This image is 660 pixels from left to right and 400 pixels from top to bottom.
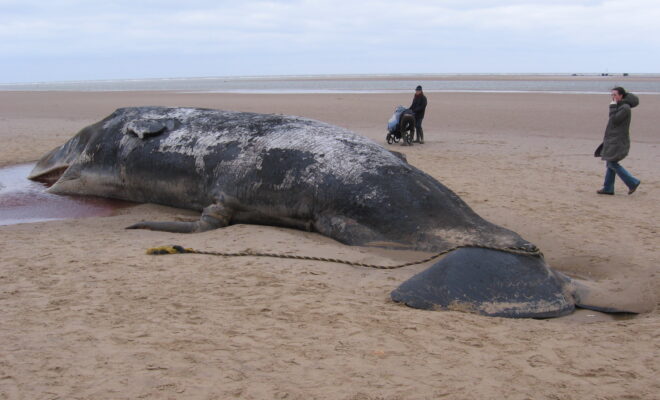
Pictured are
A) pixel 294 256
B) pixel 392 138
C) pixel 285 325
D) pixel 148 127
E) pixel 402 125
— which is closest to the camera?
pixel 285 325

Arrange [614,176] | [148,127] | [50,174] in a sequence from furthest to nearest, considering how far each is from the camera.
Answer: [50,174], [614,176], [148,127]

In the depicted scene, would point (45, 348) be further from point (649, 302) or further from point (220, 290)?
point (649, 302)

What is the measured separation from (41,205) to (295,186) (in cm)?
368

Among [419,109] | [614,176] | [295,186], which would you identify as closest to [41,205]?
[295,186]

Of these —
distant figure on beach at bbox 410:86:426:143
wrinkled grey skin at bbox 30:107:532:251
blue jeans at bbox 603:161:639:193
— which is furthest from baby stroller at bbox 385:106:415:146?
wrinkled grey skin at bbox 30:107:532:251

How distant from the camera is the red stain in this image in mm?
7566

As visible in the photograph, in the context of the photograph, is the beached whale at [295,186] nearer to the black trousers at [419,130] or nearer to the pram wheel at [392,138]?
the pram wheel at [392,138]

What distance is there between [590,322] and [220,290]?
9.16ft

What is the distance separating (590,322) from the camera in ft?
14.6

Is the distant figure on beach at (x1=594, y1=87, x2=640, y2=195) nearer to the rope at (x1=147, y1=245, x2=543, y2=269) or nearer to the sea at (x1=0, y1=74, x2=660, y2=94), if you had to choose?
the rope at (x1=147, y1=245, x2=543, y2=269)

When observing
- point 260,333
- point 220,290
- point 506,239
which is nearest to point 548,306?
point 506,239

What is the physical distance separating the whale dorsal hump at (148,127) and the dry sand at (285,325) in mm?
1044

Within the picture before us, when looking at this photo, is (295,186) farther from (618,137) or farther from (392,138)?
(392,138)

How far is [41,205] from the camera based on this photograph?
8.06m
